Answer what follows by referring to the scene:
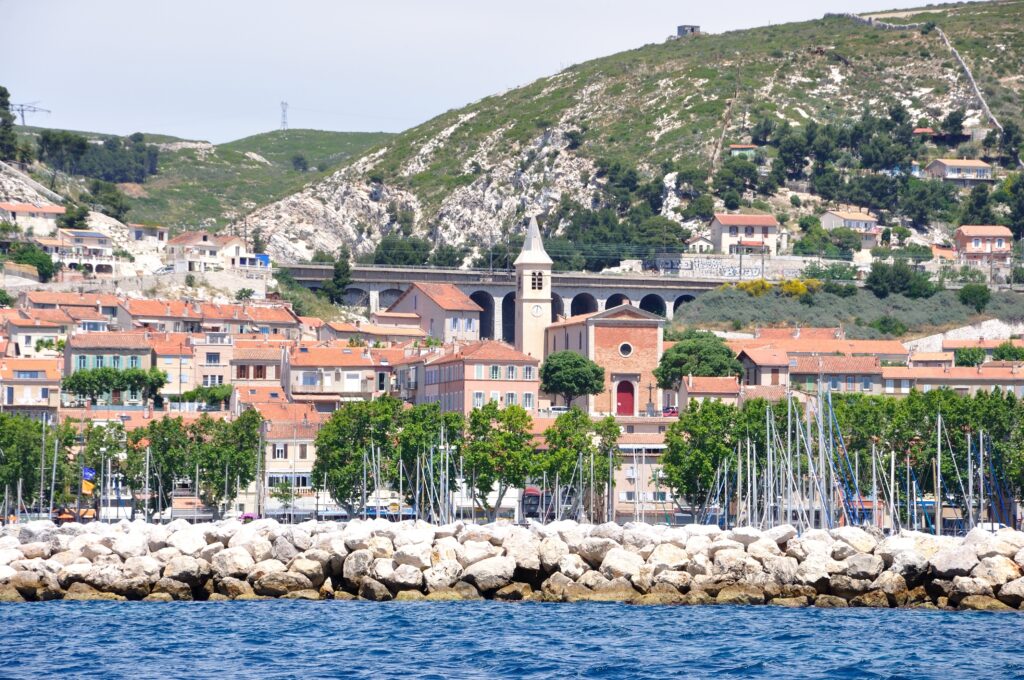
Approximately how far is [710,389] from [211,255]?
156ft

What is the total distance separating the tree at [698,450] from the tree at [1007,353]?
141 ft

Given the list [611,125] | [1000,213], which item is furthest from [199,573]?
[611,125]

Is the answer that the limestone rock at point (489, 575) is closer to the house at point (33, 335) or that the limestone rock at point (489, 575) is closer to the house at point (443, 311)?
the house at point (33, 335)

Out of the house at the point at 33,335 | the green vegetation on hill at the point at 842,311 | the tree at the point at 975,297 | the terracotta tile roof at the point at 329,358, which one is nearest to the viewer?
the terracotta tile roof at the point at 329,358

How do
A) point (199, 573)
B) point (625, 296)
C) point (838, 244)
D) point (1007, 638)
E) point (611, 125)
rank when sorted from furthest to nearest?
point (611, 125), point (838, 244), point (625, 296), point (199, 573), point (1007, 638)

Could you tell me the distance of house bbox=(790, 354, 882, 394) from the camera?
328 ft

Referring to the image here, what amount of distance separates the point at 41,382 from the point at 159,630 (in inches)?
2047

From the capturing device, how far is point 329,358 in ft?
319

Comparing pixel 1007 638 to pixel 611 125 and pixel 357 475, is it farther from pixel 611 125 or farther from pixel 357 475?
pixel 611 125

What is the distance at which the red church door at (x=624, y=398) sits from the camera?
340 ft

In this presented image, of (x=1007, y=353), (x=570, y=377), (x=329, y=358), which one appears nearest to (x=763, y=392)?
(x=570, y=377)

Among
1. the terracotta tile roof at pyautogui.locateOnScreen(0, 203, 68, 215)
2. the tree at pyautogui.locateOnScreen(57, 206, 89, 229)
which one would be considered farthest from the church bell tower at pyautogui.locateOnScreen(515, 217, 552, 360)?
the terracotta tile roof at pyautogui.locateOnScreen(0, 203, 68, 215)

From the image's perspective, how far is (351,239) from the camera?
16962cm

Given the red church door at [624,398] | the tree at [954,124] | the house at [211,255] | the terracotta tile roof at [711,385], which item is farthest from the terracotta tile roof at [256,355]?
the tree at [954,124]
